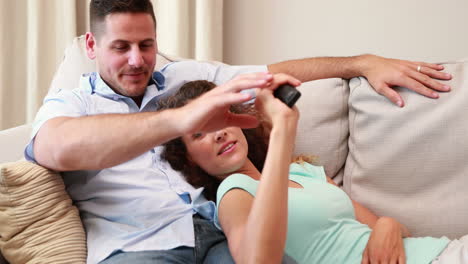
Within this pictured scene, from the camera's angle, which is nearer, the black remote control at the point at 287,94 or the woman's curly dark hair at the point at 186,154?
the black remote control at the point at 287,94

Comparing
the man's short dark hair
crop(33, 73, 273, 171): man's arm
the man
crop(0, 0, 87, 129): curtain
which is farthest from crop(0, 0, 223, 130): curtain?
crop(33, 73, 273, 171): man's arm

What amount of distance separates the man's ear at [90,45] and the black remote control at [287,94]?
0.77 metres

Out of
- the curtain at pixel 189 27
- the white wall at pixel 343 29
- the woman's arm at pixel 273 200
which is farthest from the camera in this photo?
the curtain at pixel 189 27

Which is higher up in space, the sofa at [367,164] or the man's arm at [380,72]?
the man's arm at [380,72]

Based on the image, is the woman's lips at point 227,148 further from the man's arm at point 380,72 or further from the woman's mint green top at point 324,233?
the man's arm at point 380,72

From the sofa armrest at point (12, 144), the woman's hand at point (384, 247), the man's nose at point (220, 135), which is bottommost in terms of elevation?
the woman's hand at point (384, 247)

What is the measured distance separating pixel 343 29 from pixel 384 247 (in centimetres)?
120

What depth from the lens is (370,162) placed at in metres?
1.58

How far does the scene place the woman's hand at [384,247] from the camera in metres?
1.28

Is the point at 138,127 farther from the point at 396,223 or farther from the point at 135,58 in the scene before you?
the point at 396,223

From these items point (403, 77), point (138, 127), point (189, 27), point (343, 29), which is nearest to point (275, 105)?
point (138, 127)

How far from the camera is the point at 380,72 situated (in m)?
1.61

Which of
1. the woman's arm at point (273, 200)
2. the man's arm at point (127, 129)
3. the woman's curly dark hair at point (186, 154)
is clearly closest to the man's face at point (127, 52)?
the woman's curly dark hair at point (186, 154)

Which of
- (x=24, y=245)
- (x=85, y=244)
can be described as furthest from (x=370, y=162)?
(x=24, y=245)
